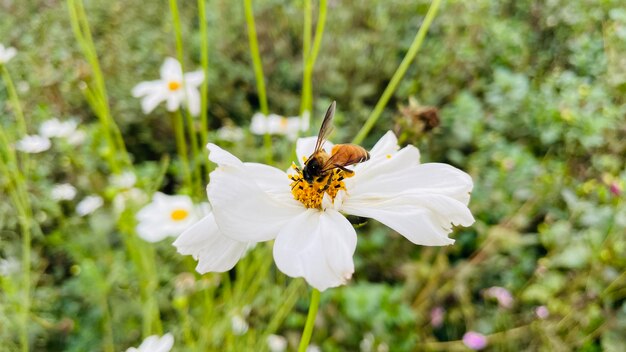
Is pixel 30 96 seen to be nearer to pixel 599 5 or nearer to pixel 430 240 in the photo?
pixel 430 240

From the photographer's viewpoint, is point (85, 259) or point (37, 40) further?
point (37, 40)

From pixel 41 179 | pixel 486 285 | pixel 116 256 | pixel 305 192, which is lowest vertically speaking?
pixel 486 285

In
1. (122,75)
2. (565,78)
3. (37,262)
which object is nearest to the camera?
(37,262)

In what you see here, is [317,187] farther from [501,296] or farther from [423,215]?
[501,296]

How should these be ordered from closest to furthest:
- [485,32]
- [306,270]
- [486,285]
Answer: [306,270] → [486,285] → [485,32]

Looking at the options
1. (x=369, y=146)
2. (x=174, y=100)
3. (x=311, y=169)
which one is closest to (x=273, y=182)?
(x=311, y=169)

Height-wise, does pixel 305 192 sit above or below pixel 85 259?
above

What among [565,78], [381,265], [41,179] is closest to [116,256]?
[41,179]
